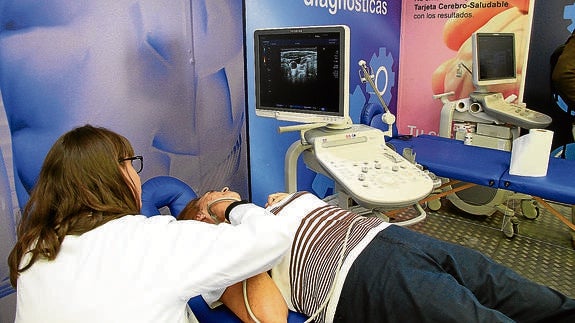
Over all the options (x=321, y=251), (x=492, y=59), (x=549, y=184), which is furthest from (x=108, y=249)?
(x=492, y=59)

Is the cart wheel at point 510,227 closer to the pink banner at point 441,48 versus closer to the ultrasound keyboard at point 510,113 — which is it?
the ultrasound keyboard at point 510,113

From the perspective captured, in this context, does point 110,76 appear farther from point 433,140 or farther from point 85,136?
point 433,140

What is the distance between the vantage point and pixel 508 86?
11.6 feet

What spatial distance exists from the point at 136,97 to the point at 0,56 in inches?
22.5

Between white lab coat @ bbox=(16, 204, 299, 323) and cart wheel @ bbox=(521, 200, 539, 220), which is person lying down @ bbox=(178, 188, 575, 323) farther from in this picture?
cart wheel @ bbox=(521, 200, 539, 220)

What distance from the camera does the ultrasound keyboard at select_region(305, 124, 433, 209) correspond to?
70.7 inches

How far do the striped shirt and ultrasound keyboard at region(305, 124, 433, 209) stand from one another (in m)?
0.31

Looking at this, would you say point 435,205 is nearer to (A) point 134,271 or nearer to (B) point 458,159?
(B) point 458,159

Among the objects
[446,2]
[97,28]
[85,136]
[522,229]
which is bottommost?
[522,229]

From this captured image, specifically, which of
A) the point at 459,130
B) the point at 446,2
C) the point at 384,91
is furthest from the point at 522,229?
the point at 446,2

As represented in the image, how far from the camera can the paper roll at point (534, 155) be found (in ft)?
7.18

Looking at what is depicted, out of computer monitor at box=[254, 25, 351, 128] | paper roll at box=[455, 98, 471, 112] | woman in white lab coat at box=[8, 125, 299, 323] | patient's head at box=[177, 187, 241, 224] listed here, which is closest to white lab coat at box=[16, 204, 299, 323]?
woman in white lab coat at box=[8, 125, 299, 323]

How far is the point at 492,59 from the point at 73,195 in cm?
280

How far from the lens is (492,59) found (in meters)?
3.02
